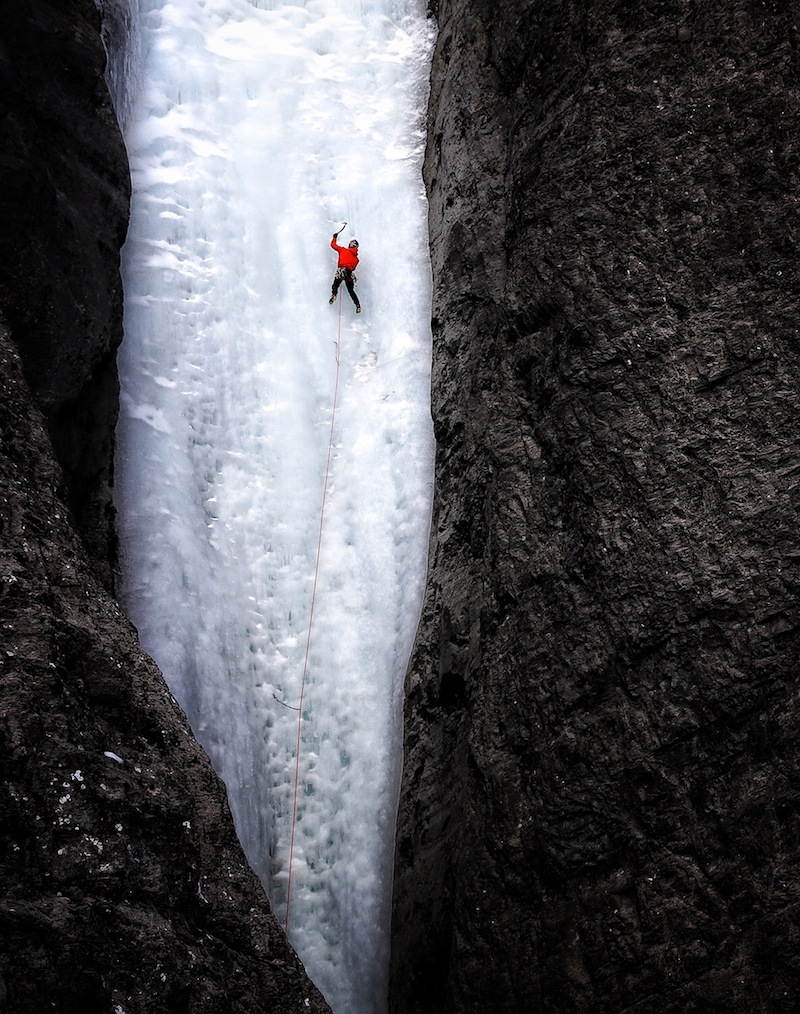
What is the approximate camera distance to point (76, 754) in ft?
16.9

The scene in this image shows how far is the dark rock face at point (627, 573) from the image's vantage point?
19.8ft

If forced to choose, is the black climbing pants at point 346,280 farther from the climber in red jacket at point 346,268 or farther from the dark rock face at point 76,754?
the dark rock face at point 76,754

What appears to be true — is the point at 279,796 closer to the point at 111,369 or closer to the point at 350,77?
the point at 111,369

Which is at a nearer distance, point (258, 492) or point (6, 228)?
point (6, 228)

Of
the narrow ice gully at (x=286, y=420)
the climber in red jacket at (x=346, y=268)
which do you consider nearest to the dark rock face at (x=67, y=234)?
the narrow ice gully at (x=286, y=420)

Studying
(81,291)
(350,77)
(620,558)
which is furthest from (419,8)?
(620,558)

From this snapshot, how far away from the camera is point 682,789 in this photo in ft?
20.1

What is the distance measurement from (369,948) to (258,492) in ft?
13.3

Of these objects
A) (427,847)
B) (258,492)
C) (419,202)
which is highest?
(419,202)

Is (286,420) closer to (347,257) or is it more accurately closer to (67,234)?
(347,257)

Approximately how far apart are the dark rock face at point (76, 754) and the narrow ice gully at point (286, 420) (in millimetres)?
1125

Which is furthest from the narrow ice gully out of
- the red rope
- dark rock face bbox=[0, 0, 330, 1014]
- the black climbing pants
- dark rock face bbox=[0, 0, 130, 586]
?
dark rock face bbox=[0, 0, 330, 1014]

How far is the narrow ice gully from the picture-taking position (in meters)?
7.79

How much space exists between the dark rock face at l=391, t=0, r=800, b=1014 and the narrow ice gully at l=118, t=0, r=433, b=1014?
0.63 meters
